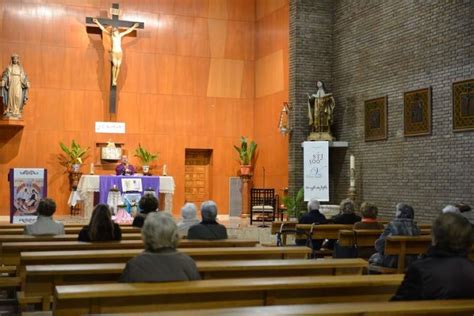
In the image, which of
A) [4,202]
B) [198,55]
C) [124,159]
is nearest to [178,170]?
[124,159]

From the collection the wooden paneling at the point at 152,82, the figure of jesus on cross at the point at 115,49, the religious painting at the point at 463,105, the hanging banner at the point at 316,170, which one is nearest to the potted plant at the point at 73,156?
the wooden paneling at the point at 152,82

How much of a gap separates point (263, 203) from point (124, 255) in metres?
9.51

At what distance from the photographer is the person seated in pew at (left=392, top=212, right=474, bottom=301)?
307cm

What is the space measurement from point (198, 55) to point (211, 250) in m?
12.6

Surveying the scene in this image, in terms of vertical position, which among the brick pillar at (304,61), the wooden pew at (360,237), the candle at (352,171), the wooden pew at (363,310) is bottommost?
the wooden pew at (360,237)

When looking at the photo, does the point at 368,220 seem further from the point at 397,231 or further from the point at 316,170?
the point at 316,170

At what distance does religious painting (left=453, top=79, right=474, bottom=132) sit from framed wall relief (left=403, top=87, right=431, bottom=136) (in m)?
0.68

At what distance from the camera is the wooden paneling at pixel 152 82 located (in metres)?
15.6

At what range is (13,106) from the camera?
1463cm

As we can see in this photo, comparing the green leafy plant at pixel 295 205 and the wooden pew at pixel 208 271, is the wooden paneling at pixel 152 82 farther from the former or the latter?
the wooden pew at pixel 208 271

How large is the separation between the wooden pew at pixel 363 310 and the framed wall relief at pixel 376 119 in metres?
9.90

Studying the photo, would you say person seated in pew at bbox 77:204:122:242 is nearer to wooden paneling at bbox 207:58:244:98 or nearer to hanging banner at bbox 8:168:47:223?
hanging banner at bbox 8:168:47:223

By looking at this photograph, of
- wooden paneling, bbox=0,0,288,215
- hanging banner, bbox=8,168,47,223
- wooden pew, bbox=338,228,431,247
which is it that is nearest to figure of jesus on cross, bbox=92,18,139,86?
wooden paneling, bbox=0,0,288,215

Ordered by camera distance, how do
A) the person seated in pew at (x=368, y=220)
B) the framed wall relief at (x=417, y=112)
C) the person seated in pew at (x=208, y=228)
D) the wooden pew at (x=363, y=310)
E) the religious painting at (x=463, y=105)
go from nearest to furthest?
the wooden pew at (x=363, y=310), the person seated in pew at (x=208, y=228), the person seated in pew at (x=368, y=220), the religious painting at (x=463, y=105), the framed wall relief at (x=417, y=112)
